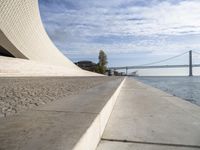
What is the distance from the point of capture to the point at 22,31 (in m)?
19.6

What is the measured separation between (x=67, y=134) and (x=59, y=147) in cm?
17

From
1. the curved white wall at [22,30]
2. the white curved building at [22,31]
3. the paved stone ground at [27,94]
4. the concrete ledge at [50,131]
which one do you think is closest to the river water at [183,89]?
the paved stone ground at [27,94]

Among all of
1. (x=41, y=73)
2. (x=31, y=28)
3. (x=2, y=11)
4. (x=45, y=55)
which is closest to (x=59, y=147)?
(x=41, y=73)

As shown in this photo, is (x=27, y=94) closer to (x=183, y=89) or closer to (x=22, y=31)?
(x=183, y=89)

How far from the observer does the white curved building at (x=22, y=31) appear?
16908 mm

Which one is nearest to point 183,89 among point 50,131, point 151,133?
point 151,133

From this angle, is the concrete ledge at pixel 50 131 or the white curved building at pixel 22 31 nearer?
the concrete ledge at pixel 50 131

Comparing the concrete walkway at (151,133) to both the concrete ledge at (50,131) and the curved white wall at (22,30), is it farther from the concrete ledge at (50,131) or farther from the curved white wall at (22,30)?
the curved white wall at (22,30)

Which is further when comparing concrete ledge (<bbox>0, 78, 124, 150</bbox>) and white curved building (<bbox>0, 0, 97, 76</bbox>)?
white curved building (<bbox>0, 0, 97, 76</bbox>)

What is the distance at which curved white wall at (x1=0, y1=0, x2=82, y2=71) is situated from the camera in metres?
16.9

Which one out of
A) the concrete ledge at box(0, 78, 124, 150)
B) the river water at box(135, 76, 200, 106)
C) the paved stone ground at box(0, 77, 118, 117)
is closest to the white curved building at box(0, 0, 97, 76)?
the river water at box(135, 76, 200, 106)

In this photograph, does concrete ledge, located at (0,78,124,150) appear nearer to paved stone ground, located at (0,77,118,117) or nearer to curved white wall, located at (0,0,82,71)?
paved stone ground, located at (0,77,118,117)

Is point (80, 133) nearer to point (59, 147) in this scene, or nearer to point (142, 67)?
point (59, 147)

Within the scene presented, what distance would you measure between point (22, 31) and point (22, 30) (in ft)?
0.30
